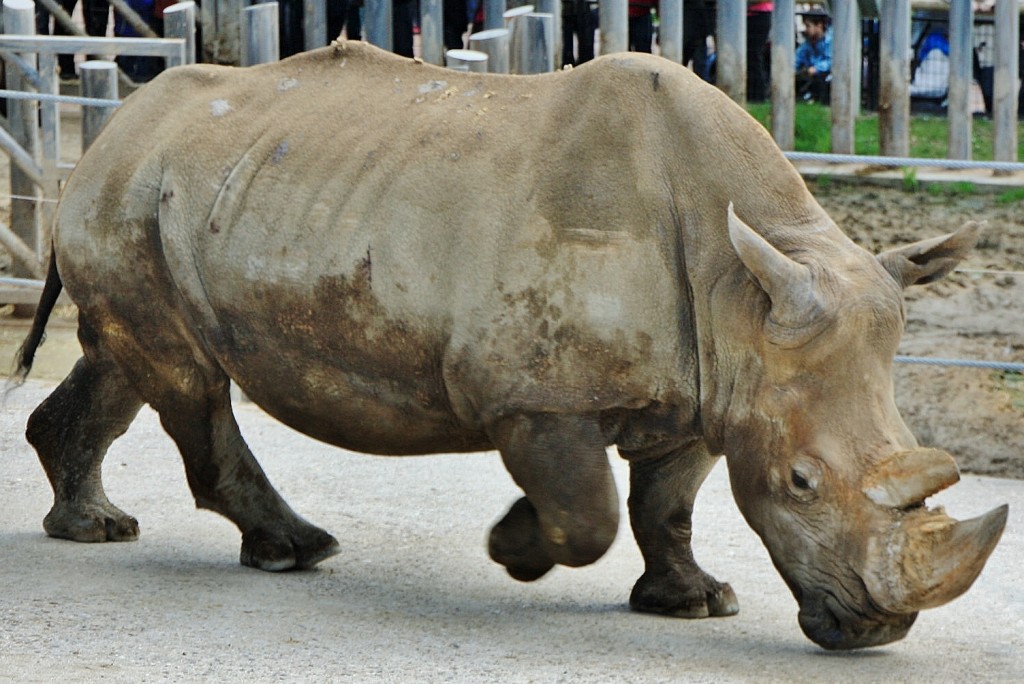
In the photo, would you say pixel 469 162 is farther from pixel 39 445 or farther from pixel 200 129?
pixel 39 445

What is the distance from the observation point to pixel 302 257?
5.15 m

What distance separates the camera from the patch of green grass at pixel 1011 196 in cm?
1089

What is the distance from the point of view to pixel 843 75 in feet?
33.5

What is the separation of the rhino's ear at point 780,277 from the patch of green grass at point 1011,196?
6.77 m

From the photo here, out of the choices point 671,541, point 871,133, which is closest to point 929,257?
point 671,541

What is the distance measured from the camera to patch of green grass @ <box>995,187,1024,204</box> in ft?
35.7

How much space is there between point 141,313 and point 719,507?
2.28m

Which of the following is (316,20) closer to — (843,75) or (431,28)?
(431,28)

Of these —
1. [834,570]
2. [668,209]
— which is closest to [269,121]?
[668,209]

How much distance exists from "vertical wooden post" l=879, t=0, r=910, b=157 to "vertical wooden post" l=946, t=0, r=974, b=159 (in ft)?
0.81

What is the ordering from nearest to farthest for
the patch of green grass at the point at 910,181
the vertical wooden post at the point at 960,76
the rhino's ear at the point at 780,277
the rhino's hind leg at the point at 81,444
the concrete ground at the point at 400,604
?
the rhino's ear at the point at 780,277, the concrete ground at the point at 400,604, the rhino's hind leg at the point at 81,444, the vertical wooden post at the point at 960,76, the patch of green grass at the point at 910,181

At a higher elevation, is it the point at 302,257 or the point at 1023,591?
the point at 302,257

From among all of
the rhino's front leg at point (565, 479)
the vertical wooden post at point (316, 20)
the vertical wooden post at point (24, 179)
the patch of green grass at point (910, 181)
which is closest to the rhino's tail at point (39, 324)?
the rhino's front leg at point (565, 479)

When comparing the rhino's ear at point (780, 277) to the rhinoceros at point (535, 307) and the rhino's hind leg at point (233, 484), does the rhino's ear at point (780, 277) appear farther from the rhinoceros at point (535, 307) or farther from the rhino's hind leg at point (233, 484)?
the rhino's hind leg at point (233, 484)
